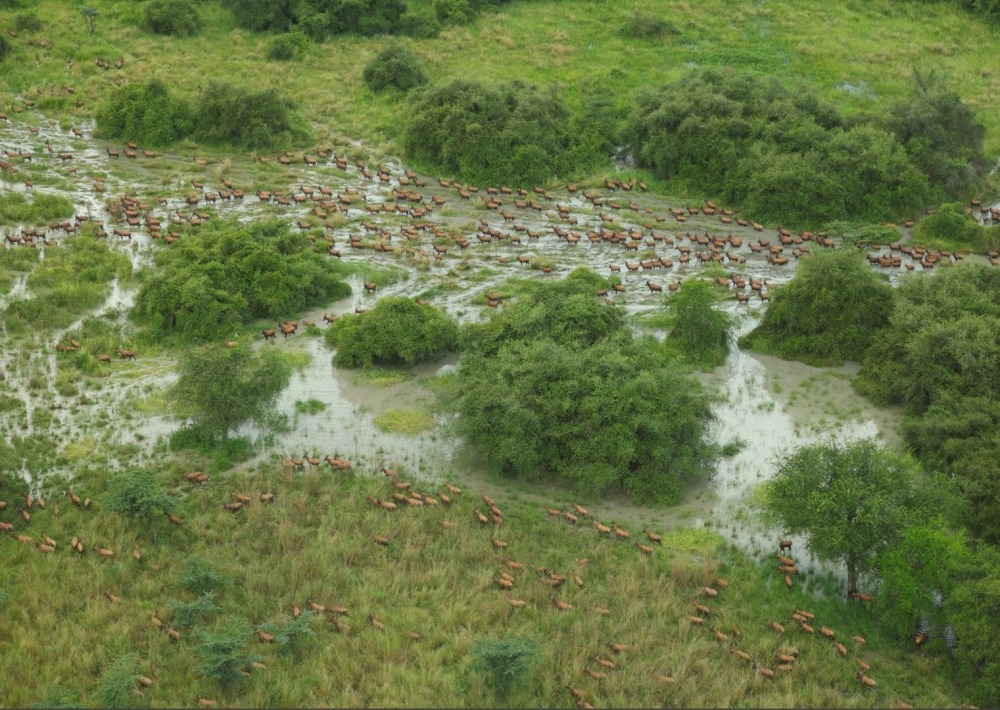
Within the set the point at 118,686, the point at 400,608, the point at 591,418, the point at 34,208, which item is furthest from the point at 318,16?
the point at 118,686

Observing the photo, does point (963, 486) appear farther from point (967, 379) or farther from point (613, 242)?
point (613, 242)

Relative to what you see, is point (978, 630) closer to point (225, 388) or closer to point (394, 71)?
point (225, 388)

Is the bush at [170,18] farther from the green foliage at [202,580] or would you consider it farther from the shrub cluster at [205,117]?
the green foliage at [202,580]

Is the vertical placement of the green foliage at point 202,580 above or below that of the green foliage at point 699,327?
below

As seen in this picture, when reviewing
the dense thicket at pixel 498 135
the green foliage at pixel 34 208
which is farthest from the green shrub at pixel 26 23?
the dense thicket at pixel 498 135

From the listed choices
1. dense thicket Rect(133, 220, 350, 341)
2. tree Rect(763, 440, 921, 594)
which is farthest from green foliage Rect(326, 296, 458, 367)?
tree Rect(763, 440, 921, 594)

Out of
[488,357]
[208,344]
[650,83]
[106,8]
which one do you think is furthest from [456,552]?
[106,8]
